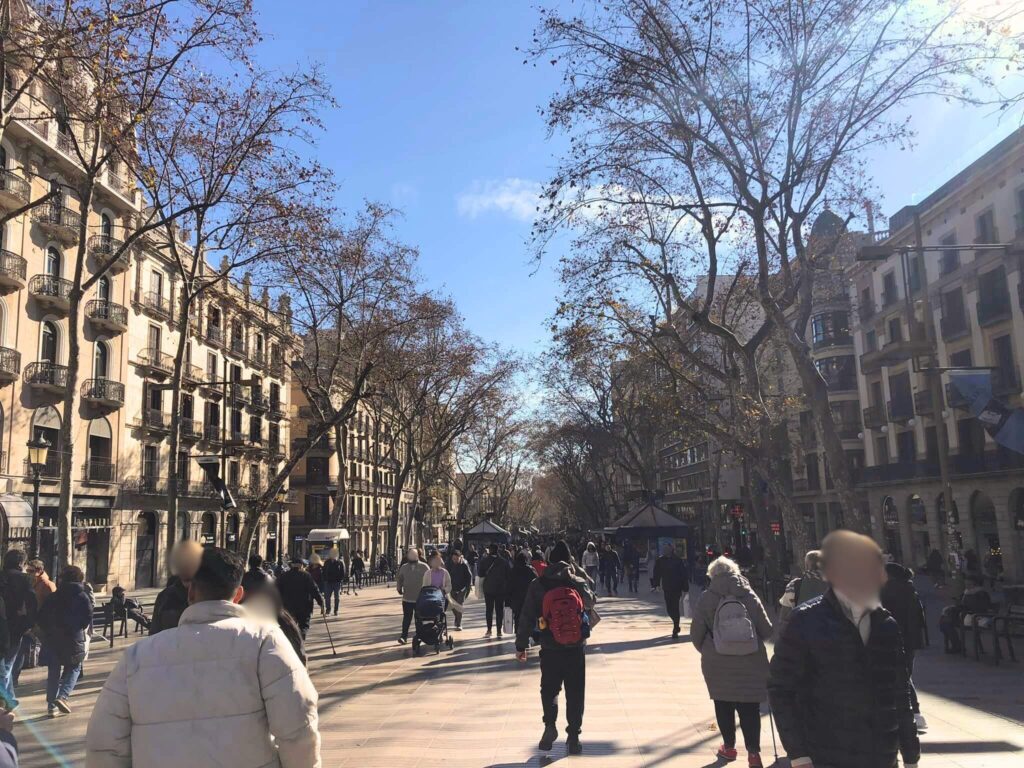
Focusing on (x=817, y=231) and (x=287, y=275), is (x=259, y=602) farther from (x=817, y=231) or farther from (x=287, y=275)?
(x=817, y=231)

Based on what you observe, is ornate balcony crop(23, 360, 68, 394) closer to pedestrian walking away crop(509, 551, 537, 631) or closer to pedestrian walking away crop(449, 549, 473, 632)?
pedestrian walking away crop(449, 549, 473, 632)

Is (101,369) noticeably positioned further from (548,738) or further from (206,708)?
(206,708)

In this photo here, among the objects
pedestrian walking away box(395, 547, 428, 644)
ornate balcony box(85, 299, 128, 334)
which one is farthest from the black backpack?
ornate balcony box(85, 299, 128, 334)

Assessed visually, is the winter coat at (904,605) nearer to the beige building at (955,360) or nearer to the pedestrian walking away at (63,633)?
the pedestrian walking away at (63,633)

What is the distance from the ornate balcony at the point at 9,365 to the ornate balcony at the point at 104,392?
12.5 feet

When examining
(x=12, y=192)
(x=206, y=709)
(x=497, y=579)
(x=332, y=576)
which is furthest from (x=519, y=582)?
(x=12, y=192)

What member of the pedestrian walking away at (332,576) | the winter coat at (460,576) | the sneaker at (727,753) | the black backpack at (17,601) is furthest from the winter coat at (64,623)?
the pedestrian walking away at (332,576)

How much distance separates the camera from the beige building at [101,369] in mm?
25797

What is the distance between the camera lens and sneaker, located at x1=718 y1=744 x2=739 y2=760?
254 inches

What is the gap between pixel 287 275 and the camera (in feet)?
73.9

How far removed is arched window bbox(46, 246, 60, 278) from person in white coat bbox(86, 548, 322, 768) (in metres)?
29.2

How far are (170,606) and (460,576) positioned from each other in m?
10.2

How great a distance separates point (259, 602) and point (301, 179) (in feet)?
40.1

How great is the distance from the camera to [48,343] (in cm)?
2819
